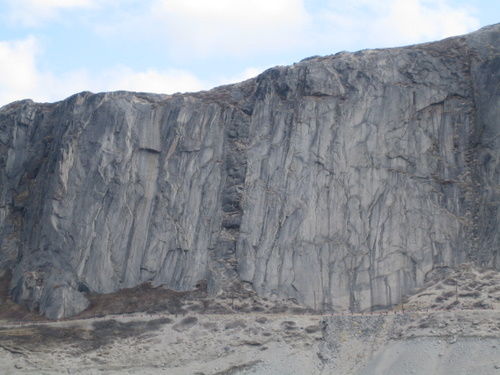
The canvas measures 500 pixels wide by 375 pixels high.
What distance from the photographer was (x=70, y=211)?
63875mm

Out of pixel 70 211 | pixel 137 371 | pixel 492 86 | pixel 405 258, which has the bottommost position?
pixel 137 371

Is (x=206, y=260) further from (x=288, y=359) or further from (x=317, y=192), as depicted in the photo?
(x=288, y=359)

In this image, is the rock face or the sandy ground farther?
the rock face

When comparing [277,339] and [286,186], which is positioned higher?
[286,186]

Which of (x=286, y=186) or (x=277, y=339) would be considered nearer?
(x=277, y=339)

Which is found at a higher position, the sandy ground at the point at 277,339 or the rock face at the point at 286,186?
the rock face at the point at 286,186

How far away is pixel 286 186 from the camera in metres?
59.9

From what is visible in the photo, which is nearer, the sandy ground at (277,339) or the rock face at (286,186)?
the sandy ground at (277,339)

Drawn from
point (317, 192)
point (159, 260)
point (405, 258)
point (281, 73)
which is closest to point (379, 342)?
point (405, 258)

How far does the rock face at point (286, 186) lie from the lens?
56906 mm

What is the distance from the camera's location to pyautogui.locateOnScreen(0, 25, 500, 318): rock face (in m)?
56.9

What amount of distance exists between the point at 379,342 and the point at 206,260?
1388cm

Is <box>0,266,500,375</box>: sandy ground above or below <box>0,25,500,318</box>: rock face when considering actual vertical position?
below

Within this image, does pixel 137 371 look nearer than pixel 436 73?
Yes
